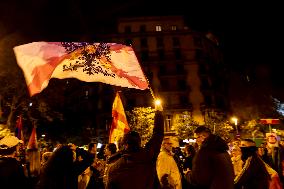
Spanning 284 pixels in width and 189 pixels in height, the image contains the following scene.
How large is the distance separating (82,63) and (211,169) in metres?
3.18

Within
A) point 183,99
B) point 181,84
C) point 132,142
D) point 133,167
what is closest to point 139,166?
point 133,167

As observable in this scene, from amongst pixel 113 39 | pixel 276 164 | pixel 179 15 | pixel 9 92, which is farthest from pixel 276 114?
pixel 276 164

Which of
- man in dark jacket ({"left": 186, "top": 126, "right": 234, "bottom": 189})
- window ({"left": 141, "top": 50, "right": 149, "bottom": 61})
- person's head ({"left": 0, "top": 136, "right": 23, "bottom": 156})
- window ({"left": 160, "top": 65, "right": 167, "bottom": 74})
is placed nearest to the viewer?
man in dark jacket ({"left": 186, "top": 126, "right": 234, "bottom": 189})

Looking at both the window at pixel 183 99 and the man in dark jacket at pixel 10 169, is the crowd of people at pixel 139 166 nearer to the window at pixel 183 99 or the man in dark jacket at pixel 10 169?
the man in dark jacket at pixel 10 169

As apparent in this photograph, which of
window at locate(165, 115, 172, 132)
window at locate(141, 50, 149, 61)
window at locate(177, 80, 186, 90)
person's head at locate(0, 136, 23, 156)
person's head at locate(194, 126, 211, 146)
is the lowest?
person's head at locate(0, 136, 23, 156)

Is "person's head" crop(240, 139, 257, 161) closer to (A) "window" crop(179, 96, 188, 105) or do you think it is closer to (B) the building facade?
(B) the building facade

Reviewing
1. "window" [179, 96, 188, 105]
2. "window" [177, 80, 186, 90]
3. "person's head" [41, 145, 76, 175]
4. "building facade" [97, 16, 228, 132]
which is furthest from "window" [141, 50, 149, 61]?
"person's head" [41, 145, 76, 175]

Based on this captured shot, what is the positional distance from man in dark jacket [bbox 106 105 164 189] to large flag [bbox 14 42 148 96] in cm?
206

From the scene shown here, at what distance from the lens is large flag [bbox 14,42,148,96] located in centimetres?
595

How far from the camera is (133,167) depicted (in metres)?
3.80

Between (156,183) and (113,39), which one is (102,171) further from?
(113,39)

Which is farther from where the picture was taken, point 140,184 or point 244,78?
point 244,78

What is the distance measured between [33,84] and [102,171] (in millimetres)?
3005

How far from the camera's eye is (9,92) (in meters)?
26.0
